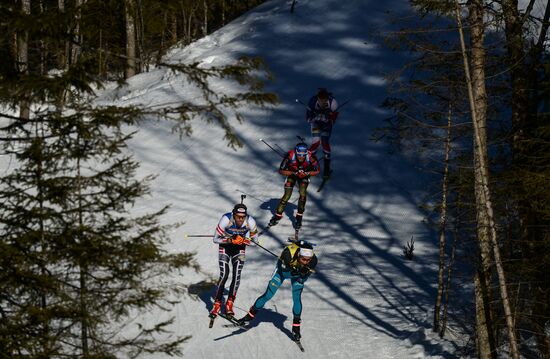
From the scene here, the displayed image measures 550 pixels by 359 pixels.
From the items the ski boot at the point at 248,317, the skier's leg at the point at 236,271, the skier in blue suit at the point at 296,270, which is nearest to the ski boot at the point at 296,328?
the skier in blue suit at the point at 296,270

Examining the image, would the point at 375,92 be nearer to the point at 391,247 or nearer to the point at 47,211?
the point at 391,247

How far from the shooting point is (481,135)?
1252 cm

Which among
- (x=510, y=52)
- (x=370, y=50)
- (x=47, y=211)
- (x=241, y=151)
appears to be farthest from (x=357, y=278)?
(x=370, y=50)

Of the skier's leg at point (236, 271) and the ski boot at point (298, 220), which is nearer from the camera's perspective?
the skier's leg at point (236, 271)

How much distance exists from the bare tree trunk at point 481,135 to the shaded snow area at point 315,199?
253cm

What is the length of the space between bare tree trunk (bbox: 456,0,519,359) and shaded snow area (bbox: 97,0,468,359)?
253 cm

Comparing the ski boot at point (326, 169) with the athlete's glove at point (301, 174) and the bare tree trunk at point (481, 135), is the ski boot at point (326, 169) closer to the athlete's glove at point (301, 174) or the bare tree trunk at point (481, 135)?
the athlete's glove at point (301, 174)

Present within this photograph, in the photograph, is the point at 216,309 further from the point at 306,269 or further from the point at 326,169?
the point at 326,169

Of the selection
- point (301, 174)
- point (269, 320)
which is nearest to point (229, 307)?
point (269, 320)

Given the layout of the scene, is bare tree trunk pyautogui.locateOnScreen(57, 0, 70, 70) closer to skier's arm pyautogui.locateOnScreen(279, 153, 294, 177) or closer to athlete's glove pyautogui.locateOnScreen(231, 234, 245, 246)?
athlete's glove pyautogui.locateOnScreen(231, 234, 245, 246)

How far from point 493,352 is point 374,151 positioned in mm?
11481

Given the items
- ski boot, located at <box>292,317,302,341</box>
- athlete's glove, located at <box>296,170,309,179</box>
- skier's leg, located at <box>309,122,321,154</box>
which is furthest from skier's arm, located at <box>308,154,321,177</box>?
ski boot, located at <box>292,317,302,341</box>

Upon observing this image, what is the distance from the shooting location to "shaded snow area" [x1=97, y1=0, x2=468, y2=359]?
48.9 feet

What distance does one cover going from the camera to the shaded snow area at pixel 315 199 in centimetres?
1490
